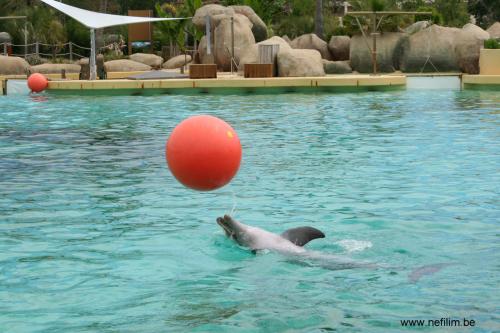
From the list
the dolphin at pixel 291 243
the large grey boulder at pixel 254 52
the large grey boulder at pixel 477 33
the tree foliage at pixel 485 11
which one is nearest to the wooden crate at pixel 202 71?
the large grey boulder at pixel 254 52

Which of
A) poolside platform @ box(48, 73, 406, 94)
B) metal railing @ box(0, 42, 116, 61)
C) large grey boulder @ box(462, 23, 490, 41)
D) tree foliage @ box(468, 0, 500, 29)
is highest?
tree foliage @ box(468, 0, 500, 29)

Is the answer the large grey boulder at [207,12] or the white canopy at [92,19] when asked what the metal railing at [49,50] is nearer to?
the large grey boulder at [207,12]

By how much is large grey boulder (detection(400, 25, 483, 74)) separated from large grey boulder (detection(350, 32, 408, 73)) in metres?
0.56

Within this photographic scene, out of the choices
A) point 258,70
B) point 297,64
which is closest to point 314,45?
point 297,64

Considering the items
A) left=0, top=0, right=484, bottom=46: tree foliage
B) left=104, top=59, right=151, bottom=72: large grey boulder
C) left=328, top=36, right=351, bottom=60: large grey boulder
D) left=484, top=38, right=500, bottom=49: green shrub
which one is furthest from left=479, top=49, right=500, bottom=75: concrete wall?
left=104, top=59, right=151, bottom=72: large grey boulder

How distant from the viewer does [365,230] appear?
735 cm

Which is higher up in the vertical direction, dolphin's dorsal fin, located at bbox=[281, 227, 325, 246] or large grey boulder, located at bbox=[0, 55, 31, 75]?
large grey boulder, located at bbox=[0, 55, 31, 75]

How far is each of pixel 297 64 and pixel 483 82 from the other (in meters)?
5.98

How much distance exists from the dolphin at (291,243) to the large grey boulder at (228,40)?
82.0 ft

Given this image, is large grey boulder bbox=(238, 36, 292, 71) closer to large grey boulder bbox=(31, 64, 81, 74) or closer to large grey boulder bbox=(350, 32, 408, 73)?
large grey boulder bbox=(350, 32, 408, 73)

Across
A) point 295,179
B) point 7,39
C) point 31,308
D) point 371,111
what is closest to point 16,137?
point 295,179

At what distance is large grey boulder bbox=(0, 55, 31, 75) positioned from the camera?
3027cm

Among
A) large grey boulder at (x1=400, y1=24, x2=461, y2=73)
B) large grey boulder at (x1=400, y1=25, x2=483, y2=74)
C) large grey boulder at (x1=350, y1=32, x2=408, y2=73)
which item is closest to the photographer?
large grey boulder at (x1=400, y1=25, x2=483, y2=74)

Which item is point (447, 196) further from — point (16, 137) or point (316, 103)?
point (316, 103)
